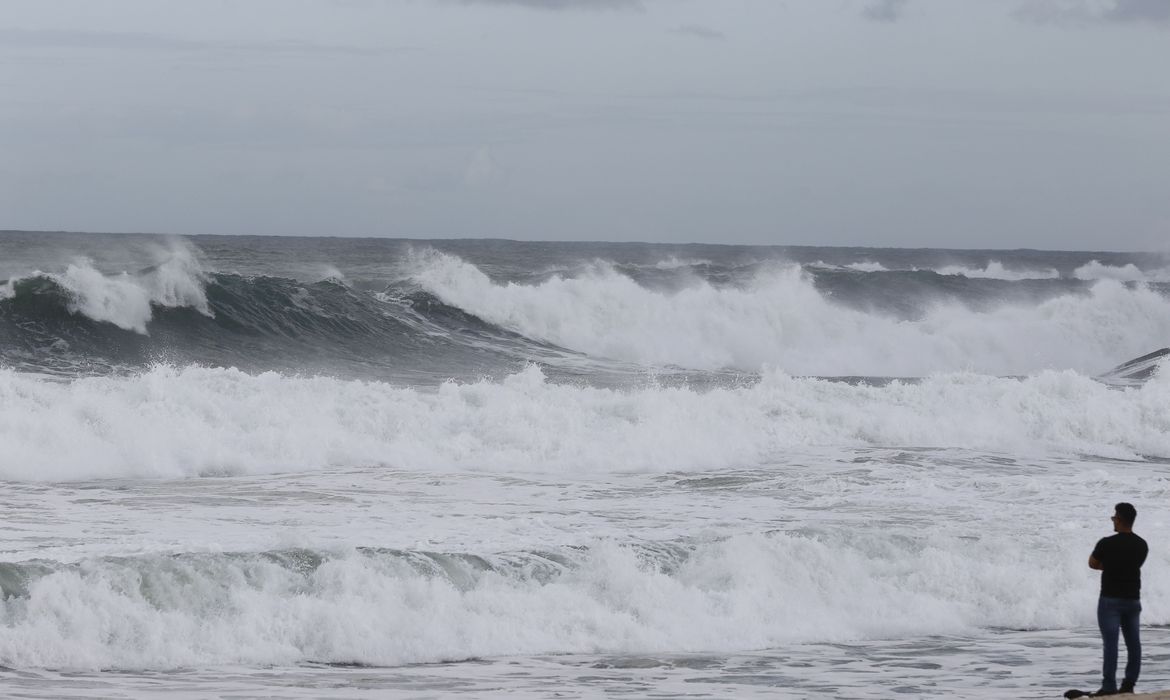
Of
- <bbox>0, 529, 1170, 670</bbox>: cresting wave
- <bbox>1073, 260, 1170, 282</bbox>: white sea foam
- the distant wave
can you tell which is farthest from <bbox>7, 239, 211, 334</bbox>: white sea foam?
<bbox>1073, 260, 1170, 282</bbox>: white sea foam

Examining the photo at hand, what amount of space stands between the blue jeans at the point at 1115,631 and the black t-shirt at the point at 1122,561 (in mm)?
57

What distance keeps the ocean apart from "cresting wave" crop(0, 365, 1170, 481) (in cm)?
5

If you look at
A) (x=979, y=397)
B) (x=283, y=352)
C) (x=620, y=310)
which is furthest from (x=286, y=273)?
(x=979, y=397)

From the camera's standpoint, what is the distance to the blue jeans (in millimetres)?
7812

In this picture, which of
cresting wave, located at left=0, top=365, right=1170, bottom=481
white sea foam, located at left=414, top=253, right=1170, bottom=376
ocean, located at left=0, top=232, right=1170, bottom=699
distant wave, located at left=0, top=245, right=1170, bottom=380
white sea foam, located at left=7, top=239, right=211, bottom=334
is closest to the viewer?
ocean, located at left=0, top=232, right=1170, bottom=699

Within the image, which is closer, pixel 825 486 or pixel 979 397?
pixel 825 486

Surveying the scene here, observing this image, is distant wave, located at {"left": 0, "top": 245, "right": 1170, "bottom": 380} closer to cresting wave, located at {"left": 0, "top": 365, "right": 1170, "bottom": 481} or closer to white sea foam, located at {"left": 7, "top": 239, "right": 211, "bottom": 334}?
white sea foam, located at {"left": 7, "top": 239, "right": 211, "bottom": 334}

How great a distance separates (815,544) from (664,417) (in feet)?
21.9

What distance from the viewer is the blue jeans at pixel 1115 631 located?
7.81m

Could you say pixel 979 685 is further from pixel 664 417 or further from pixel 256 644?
pixel 664 417

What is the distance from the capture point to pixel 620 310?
37.3 m

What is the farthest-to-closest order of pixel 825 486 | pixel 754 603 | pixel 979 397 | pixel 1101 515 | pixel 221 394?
pixel 979 397
pixel 221 394
pixel 825 486
pixel 1101 515
pixel 754 603

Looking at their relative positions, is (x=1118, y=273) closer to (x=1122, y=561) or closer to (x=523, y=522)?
(x=523, y=522)

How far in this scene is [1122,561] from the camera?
7.80m
